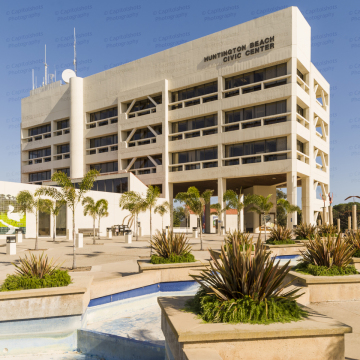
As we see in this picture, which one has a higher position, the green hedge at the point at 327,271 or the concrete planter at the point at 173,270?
the green hedge at the point at 327,271

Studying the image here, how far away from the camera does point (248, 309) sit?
4.38 metres

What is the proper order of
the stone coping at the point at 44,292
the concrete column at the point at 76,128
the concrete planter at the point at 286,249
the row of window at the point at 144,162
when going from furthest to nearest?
the concrete column at the point at 76,128 < the row of window at the point at 144,162 < the concrete planter at the point at 286,249 < the stone coping at the point at 44,292

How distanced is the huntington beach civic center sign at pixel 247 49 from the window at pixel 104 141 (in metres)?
19.4

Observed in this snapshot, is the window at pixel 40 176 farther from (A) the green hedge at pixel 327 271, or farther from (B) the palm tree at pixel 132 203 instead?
(A) the green hedge at pixel 327 271

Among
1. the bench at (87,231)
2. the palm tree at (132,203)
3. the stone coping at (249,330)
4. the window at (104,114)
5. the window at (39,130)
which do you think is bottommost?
the bench at (87,231)

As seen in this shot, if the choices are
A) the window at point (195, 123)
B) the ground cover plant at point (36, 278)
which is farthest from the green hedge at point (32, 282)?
the window at point (195, 123)

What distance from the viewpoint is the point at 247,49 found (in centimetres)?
4153

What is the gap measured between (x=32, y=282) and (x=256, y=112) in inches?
1512

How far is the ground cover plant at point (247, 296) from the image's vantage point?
14.1ft

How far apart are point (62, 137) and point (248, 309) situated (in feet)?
192

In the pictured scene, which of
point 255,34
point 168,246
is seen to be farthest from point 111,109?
point 168,246

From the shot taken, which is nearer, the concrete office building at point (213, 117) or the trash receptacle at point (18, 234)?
the trash receptacle at point (18, 234)

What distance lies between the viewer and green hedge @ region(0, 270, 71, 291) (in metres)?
6.89

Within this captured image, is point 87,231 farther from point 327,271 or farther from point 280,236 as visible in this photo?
point 327,271
